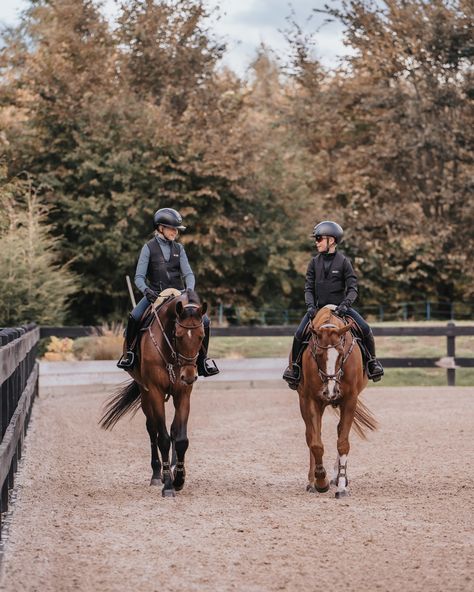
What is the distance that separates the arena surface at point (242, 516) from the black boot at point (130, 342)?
1.12 metres

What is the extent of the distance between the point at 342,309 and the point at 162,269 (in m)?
1.76

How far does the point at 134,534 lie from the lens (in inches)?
313

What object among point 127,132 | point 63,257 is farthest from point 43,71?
point 63,257

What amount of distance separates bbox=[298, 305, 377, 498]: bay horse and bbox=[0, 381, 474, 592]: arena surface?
21 cm

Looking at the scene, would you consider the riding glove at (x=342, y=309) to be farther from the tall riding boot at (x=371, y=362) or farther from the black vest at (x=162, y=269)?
the black vest at (x=162, y=269)

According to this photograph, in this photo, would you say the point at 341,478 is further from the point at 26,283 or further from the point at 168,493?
the point at 26,283

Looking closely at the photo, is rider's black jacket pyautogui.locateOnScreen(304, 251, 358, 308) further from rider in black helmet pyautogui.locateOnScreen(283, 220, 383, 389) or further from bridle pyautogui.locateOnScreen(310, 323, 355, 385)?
bridle pyautogui.locateOnScreen(310, 323, 355, 385)

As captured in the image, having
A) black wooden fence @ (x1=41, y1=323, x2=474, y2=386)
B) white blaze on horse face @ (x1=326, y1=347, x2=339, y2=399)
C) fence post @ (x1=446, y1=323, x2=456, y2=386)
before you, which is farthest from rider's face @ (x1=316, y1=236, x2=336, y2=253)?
fence post @ (x1=446, y1=323, x2=456, y2=386)

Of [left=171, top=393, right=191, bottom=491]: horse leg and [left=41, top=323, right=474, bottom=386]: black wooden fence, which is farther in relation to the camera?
[left=41, top=323, right=474, bottom=386]: black wooden fence

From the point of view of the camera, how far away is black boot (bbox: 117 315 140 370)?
10.6 meters

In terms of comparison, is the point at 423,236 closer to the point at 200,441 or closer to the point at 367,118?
the point at 367,118

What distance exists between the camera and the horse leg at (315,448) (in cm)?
993

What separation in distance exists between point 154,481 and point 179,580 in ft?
13.3

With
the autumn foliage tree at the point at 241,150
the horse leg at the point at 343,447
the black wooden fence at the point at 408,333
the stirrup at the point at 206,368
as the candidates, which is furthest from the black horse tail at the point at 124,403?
the autumn foliage tree at the point at 241,150
